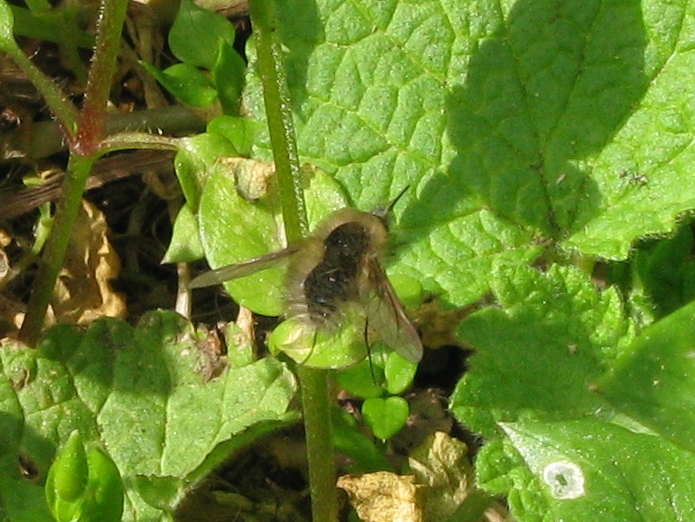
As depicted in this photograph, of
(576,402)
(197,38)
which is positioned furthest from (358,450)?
(197,38)

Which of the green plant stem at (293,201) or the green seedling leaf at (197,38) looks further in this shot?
the green seedling leaf at (197,38)

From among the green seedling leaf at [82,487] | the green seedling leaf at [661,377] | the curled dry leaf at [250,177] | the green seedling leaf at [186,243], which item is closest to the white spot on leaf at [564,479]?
the green seedling leaf at [661,377]

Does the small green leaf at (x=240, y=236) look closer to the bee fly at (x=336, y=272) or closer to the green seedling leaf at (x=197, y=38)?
the bee fly at (x=336, y=272)

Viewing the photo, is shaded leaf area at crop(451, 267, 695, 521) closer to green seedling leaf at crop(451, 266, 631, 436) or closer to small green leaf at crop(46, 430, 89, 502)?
green seedling leaf at crop(451, 266, 631, 436)

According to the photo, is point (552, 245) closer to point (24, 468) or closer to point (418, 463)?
point (418, 463)

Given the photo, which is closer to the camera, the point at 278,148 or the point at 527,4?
the point at 278,148

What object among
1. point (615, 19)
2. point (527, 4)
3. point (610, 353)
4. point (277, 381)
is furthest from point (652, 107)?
point (277, 381)
